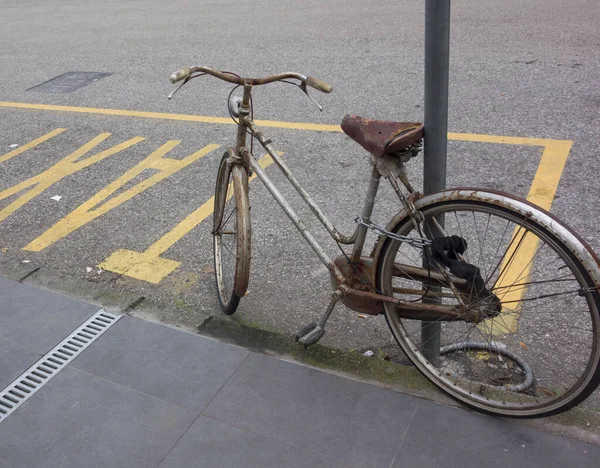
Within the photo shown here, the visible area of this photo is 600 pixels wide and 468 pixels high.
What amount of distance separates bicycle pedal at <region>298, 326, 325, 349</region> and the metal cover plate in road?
20.7 feet

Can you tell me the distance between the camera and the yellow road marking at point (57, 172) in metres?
5.23

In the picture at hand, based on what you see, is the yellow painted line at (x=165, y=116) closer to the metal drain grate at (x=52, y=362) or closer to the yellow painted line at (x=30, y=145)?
the yellow painted line at (x=30, y=145)

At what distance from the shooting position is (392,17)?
9531 mm

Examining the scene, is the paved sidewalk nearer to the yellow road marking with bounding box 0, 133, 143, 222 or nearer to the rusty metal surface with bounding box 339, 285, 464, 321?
the rusty metal surface with bounding box 339, 285, 464, 321

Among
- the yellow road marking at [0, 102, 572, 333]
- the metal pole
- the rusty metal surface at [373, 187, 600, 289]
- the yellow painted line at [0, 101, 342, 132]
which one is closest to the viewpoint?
the rusty metal surface at [373, 187, 600, 289]

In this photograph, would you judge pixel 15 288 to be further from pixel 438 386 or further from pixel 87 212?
pixel 438 386

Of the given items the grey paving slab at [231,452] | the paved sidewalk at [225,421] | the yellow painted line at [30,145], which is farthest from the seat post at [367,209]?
the yellow painted line at [30,145]

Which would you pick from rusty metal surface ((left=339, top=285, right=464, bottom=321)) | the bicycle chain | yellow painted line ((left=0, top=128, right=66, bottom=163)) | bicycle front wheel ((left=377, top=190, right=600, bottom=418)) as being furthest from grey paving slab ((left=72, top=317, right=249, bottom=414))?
yellow painted line ((left=0, top=128, right=66, bottom=163))

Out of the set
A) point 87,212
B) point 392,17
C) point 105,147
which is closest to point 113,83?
point 105,147

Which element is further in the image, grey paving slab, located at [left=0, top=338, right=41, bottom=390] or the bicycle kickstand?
grey paving slab, located at [left=0, top=338, right=41, bottom=390]

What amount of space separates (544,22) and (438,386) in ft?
23.0

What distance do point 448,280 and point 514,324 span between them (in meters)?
0.92

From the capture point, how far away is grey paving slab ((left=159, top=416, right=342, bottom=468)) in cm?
252

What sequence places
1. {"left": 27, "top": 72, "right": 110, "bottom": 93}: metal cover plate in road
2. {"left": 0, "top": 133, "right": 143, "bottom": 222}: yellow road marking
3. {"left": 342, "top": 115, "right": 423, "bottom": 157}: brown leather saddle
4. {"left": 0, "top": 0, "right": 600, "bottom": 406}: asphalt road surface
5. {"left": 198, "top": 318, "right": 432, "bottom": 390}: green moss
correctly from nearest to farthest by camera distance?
{"left": 342, "top": 115, "right": 423, "bottom": 157}: brown leather saddle
{"left": 198, "top": 318, "right": 432, "bottom": 390}: green moss
{"left": 0, "top": 0, "right": 600, "bottom": 406}: asphalt road surface
{"left": 0, "top": 133, "right": 143, "bottom": 222}: yellow road marking
{"left": 27, "top": 72, "right": 110, "bottom": 93}: metal cover plate in road
